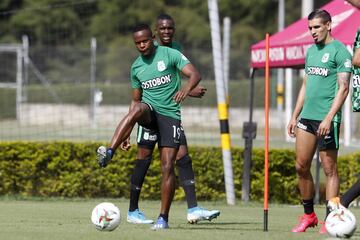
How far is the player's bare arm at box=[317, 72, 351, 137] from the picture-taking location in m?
10.1

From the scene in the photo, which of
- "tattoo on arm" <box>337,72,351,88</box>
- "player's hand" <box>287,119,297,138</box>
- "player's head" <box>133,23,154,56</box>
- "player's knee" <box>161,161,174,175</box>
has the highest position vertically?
"player's head" <box>133,23,154,56</box>

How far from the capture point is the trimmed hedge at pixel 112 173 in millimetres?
17062

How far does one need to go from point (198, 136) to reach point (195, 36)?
21.5 metres

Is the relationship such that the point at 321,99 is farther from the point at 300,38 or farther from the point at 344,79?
the point at 300,38

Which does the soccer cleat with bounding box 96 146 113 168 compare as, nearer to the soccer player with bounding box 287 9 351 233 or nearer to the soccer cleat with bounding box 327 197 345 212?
the soccer player with bounding box 287 9 351 233

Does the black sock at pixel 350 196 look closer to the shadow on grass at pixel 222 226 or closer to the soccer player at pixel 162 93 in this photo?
the shadow on grass at pixel 222 226

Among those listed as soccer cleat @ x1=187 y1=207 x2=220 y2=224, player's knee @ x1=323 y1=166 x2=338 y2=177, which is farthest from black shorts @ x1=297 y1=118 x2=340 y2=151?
soccer cleat @ x1=187 y1=207 x2=220 y2=224

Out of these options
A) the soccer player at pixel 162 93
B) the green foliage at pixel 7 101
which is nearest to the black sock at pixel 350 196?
the soccer player at pixel 162 93

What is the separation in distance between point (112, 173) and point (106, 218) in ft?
25.2

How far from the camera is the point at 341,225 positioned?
893 centimetres

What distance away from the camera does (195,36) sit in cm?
5153

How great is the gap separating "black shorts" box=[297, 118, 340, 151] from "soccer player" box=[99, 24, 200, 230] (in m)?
1.25

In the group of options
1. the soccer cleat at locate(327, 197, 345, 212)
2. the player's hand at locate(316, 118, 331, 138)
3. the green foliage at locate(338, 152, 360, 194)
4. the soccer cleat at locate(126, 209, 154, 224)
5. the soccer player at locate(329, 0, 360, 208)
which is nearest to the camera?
the soccer cleat at locate(327, 197, 345, 212)

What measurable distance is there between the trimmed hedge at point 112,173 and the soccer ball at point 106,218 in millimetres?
7486
